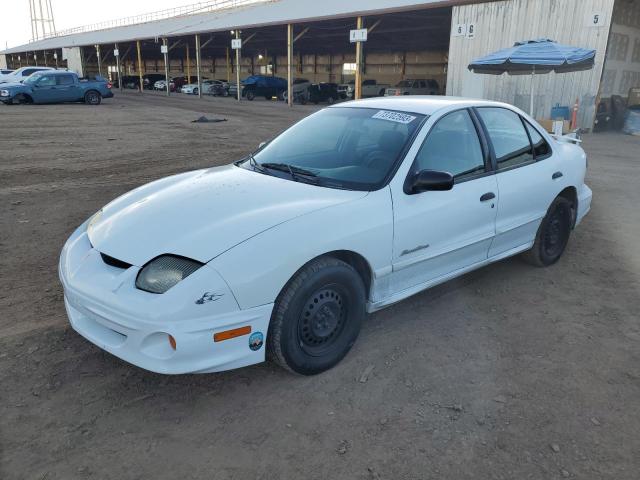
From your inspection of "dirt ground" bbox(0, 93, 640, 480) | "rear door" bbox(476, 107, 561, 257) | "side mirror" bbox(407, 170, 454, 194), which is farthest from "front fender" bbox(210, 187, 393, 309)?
"rear door" bbox(476, 107, 561, 257)

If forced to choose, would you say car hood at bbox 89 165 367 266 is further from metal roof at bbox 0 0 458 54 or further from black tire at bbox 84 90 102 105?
black tire at bbox 84 90 102 105

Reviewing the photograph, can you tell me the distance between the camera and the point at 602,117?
18.7m

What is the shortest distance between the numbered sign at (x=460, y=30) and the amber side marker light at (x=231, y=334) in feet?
66.9

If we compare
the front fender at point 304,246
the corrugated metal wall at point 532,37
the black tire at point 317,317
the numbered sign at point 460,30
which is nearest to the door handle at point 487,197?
the front fender at point 304,246

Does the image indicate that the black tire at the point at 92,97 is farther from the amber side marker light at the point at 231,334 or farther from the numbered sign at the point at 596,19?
the amber side marker light at the point at 231,334

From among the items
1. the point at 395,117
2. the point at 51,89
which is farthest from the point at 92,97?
the point at 395,117

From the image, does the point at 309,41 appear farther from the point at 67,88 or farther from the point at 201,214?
the point at 201,214

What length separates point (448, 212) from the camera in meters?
3.53

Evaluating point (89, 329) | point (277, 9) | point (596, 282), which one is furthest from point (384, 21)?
point (89, 329)

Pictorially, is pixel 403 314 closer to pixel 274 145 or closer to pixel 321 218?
pixel 321 218

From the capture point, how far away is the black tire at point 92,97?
80.4ft

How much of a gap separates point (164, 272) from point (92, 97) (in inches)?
998

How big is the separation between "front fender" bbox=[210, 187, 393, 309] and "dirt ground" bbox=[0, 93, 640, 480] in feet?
2.12

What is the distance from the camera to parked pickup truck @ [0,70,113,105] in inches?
888
